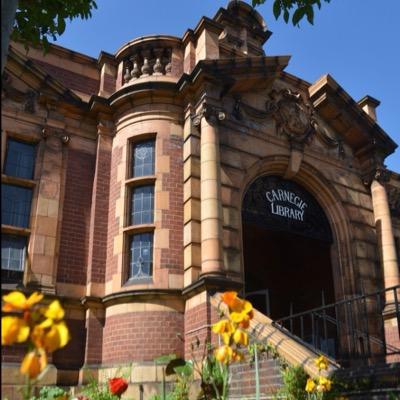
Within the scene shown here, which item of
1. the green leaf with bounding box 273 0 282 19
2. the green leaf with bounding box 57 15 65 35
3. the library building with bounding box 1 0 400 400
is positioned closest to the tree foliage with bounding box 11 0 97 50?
the green leaf with bounding box 57 15 65 35

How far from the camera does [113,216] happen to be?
11664mm

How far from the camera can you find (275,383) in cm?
722

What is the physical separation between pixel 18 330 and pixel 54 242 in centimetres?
989

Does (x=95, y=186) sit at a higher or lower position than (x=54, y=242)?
higher

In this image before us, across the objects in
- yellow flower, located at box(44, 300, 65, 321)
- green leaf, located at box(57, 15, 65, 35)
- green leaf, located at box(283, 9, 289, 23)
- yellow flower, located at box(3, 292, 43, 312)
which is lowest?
yellow flower, located at box(44, 300, 65, 321)

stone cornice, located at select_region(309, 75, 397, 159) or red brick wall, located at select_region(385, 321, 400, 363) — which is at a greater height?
stone cornice, located at select_region(309, 75, 397, 159)

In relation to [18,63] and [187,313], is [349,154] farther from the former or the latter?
[18,63]

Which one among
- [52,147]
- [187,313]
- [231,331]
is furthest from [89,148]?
[231,331]

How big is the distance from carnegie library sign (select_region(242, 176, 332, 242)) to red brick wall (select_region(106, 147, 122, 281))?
10.5 feet

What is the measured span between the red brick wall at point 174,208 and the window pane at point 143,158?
18.7 inches

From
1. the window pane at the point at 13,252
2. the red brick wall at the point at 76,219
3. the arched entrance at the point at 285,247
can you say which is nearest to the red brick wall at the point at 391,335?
the arched entrance at the point at 285,247

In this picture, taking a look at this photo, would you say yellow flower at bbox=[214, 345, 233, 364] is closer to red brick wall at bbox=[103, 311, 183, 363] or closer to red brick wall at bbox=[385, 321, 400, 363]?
red brick wall at bbox=[103, 311, 183, 363]

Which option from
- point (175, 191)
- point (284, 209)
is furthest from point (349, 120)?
point (175, 191)

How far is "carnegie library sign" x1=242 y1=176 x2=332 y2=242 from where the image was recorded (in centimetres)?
1245
